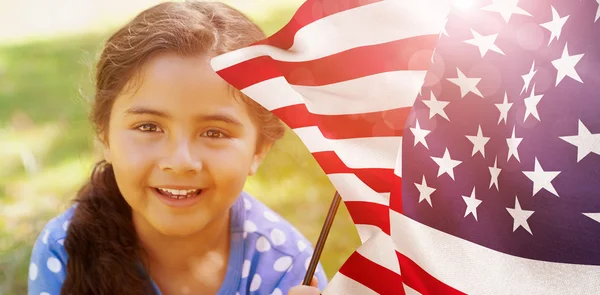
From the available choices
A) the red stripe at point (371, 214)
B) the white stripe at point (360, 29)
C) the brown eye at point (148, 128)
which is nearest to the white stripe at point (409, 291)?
the red stripe at point (371, 214)

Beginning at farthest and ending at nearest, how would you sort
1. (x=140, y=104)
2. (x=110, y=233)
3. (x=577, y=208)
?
(x=110, y=233), (x=140, y=104), (x=577, y=208)

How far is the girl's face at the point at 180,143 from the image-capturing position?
190 centimetres

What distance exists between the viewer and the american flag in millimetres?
1346

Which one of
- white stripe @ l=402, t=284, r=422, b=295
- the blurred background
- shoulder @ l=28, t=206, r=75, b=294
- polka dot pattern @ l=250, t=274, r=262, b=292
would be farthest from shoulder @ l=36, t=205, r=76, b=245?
white stripe @ l=402, t=284, r=422, b=295

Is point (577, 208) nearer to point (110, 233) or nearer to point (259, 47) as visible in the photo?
point (259, 47)

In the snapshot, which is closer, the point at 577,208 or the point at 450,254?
the point at 577,208

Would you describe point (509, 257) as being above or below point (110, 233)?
above

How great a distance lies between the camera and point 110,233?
2.20 m

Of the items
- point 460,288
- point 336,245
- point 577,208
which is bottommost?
point 336,245

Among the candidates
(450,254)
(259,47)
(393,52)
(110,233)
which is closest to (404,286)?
(450,254)

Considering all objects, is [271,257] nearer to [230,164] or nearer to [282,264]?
[282,264]

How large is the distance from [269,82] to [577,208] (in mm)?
642

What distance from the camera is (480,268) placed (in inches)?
56.8

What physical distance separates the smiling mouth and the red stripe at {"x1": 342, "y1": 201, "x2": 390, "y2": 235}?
52 centimetres
